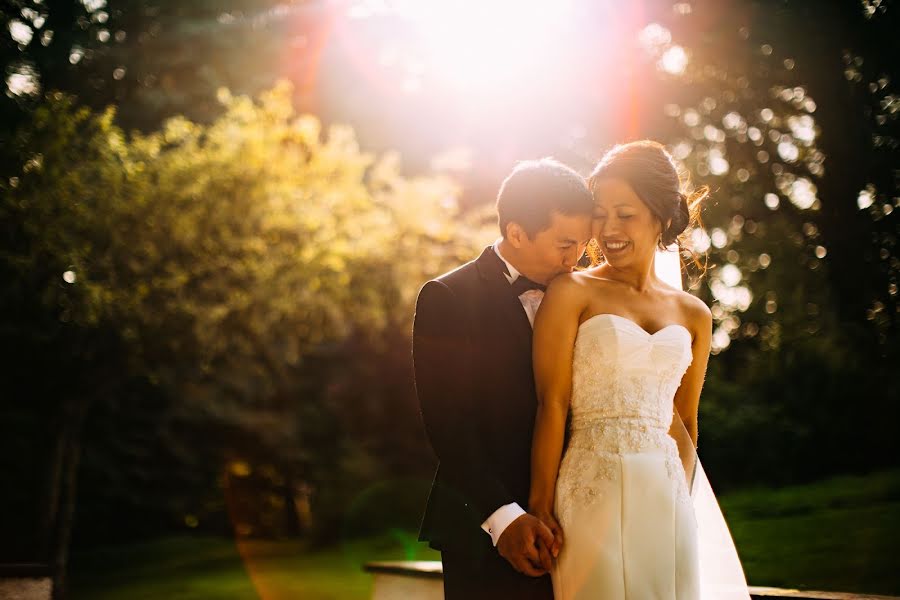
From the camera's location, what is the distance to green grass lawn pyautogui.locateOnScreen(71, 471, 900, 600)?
675 cm

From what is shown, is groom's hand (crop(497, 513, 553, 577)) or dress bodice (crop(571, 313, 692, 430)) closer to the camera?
groom's hand (crop(497, 513, 553, 577))

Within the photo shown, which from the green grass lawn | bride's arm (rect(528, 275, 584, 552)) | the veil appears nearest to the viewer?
bride's arm (rect(528, 275, 584, 552))

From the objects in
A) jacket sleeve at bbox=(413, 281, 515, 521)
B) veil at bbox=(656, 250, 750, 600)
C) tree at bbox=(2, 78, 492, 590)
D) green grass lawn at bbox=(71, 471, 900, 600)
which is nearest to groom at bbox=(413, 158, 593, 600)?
jacket sleeve at bbox=(413, 281, 515, 521)

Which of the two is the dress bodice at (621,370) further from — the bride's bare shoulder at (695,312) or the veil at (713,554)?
the veil at (713,554)

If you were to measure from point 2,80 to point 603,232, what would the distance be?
1227 centimetres

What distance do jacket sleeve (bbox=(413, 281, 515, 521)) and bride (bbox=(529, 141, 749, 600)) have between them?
0.76 feet

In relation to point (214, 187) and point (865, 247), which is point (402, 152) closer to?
point (214, 187)

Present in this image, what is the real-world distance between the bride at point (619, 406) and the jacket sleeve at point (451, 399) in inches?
9.1

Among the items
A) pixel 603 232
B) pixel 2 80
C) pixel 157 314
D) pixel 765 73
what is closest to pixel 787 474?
pixel 765 73

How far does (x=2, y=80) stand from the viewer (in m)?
13.2

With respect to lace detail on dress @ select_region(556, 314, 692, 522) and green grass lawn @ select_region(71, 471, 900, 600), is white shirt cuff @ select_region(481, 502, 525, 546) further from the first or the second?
green grass lawn @ select_region(71, 471, 900, 600)

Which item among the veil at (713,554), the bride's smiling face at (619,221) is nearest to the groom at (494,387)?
the bride's smiling face at (619,221)

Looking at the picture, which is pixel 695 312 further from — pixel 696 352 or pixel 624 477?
pixel 624 477

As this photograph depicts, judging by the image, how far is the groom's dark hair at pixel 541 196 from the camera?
311cm
